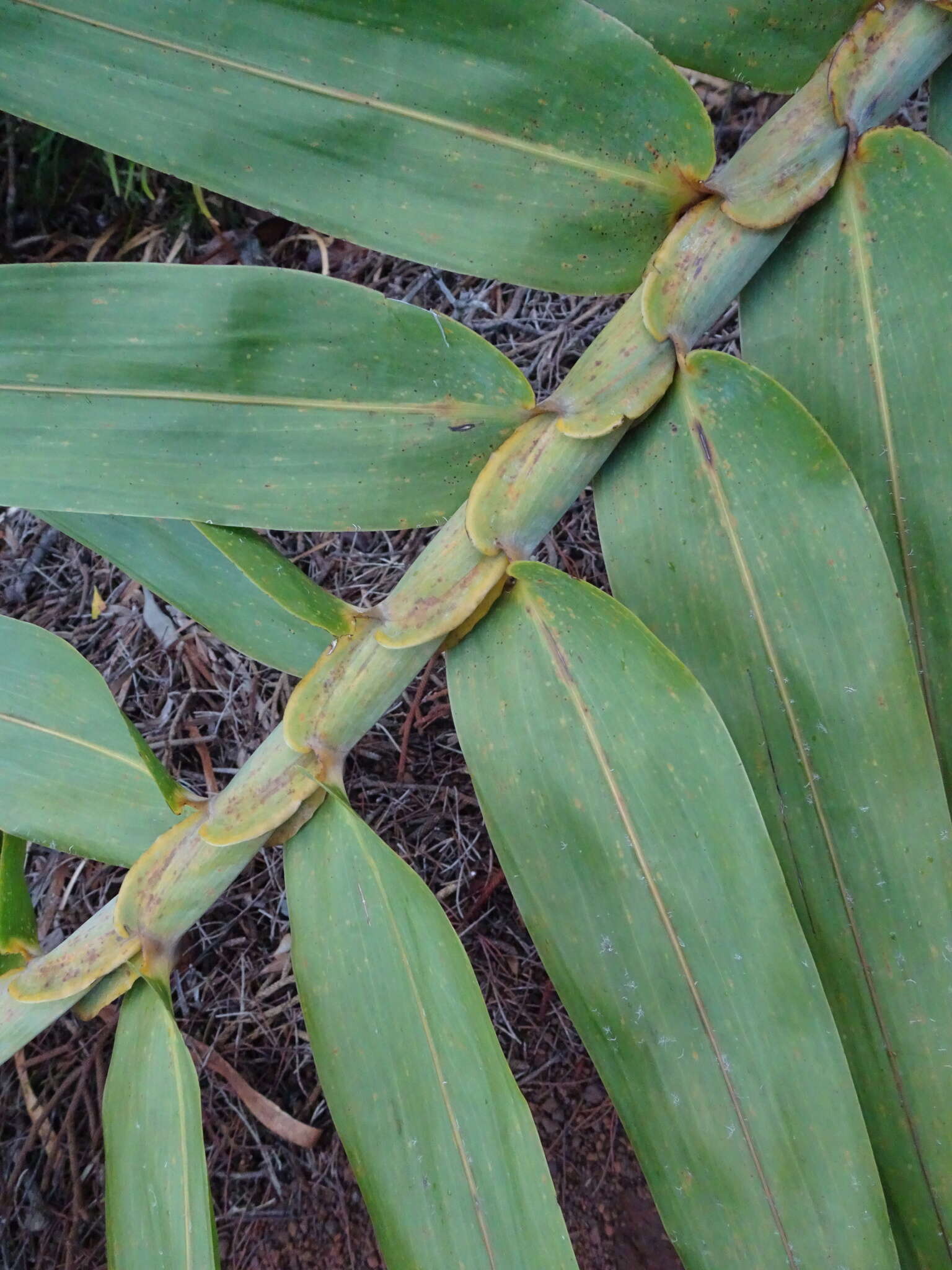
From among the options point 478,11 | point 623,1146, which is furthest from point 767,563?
point 623,1146

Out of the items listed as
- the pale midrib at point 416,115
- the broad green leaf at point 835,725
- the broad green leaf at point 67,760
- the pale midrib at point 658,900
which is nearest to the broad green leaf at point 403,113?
the pale midrib at point 416,115

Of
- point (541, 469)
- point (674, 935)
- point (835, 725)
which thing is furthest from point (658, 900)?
point (541, 469)

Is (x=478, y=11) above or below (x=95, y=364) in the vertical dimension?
above

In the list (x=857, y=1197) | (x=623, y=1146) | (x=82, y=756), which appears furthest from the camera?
(x=623, y=1146)

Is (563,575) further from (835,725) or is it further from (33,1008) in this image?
(33,1008)

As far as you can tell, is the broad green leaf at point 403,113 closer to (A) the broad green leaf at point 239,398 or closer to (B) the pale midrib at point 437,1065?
(A) the broad green leaf at point 239,398

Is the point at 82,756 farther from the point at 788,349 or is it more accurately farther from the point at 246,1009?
the point at 788,349

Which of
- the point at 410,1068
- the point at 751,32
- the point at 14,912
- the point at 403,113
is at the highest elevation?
the point at 751,32
